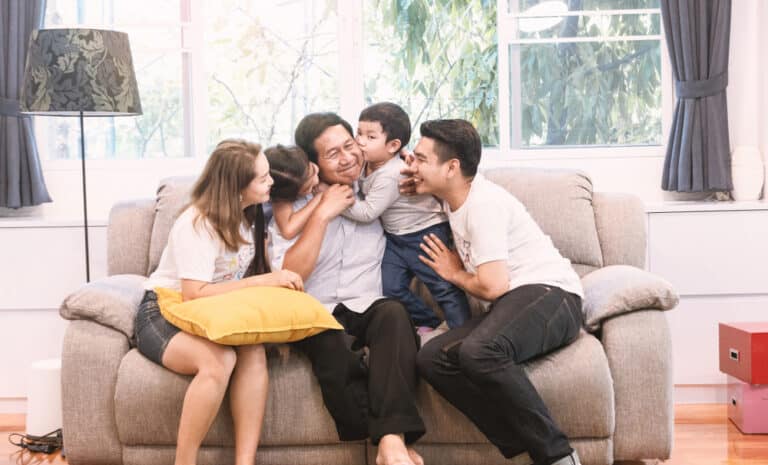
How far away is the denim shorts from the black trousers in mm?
378

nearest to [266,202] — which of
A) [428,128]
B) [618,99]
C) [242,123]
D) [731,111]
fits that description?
[428,128]

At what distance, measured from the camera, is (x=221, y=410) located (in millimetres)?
2672

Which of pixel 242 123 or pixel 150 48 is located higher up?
pixel 150 48

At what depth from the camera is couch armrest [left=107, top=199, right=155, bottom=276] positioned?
3256 mm

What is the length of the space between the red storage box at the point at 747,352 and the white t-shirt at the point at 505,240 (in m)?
0.77

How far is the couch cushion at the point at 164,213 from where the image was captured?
3.23m

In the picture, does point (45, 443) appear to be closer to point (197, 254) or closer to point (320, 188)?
point (197, 254)

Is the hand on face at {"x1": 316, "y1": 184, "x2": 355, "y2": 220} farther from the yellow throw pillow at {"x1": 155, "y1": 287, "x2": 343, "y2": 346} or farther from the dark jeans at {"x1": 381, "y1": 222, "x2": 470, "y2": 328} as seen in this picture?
the yellow throw pillow at {"x1": 155, "y1": 287, "x2": 343, "y2": 346}

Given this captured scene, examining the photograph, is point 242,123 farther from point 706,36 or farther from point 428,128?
point 706,36

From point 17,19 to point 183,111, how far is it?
77 centimetres

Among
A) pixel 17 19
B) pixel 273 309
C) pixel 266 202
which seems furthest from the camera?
pixel 17 19

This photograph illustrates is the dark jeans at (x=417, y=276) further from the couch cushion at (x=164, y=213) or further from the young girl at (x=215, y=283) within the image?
the couch cushion at (x=164, y=213)

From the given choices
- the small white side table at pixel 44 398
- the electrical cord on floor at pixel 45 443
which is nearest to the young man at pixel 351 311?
the small white side table at pixel 44 398

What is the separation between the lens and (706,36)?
3.81 metres
